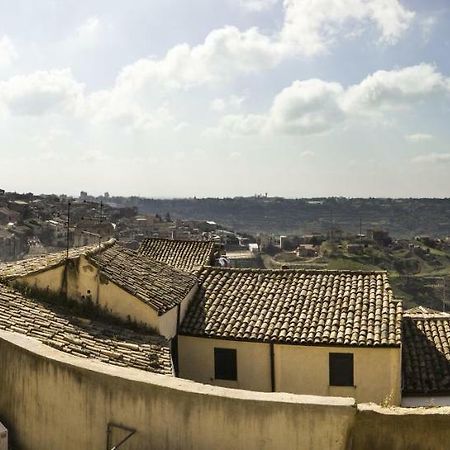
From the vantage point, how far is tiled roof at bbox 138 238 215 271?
2161cm

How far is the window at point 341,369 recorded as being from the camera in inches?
472

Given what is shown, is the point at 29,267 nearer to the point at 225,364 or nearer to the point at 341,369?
the point at 225,364

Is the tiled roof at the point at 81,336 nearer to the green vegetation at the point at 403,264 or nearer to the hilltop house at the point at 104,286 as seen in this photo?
the hilltop house at the point at 104,286

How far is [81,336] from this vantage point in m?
9.16

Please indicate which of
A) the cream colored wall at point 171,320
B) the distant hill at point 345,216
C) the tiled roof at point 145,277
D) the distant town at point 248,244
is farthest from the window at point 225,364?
the distant hill at point 345,216

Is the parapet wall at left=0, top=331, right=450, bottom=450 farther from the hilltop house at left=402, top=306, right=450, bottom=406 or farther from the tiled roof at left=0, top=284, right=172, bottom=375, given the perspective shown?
the hilltop house at left=402, top=306, right=450, bottom=406

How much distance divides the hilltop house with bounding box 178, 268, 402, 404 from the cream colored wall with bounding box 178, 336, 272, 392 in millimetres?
21

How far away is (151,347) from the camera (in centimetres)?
997

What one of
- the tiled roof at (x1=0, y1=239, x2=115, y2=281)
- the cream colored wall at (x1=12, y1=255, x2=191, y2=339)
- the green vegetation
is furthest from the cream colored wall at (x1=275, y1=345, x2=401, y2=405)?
the green vegetation

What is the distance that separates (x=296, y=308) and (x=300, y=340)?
1.33 meters

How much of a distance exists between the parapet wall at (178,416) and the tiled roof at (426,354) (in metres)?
7.86

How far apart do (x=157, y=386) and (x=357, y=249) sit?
69.8 meters

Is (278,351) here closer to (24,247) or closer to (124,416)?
(124,416)

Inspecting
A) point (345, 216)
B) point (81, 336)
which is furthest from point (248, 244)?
point (345, 216)
